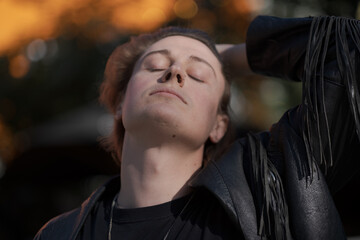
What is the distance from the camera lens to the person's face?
67.5 inches

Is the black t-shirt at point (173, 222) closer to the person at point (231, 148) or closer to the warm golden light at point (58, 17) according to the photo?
the person at point (231, 148)

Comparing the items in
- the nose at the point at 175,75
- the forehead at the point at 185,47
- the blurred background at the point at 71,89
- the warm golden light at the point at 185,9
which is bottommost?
the blurred background at the point at 71,89

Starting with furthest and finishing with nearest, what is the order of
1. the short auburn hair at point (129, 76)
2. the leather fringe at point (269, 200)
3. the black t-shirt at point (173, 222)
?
the short auburn hair at point (129, 76) < the black t-shirt at point (173, 222) < the leather fringe at point (269, 200)

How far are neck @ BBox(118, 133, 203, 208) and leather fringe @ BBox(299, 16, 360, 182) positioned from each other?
1.75ft

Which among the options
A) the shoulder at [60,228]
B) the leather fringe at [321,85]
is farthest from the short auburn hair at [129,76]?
the leather fringe at [321,85]

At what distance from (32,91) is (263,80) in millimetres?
4243

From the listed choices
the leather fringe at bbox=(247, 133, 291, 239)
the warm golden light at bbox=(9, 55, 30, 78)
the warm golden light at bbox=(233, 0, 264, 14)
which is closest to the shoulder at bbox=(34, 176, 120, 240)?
the leather fringe at bbox=(247, 133, 291, 239)

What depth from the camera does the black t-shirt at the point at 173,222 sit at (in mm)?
1492

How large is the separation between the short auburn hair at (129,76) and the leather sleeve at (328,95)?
55cm

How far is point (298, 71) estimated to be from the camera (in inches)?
66.8

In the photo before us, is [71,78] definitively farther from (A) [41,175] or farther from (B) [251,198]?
(B) [251,198]

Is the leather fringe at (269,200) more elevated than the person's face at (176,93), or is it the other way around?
the person's face at (176,93)

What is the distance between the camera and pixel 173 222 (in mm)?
1591

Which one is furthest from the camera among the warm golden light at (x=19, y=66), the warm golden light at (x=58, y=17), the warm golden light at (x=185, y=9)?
the warm golden light at (x=19, y=66)
